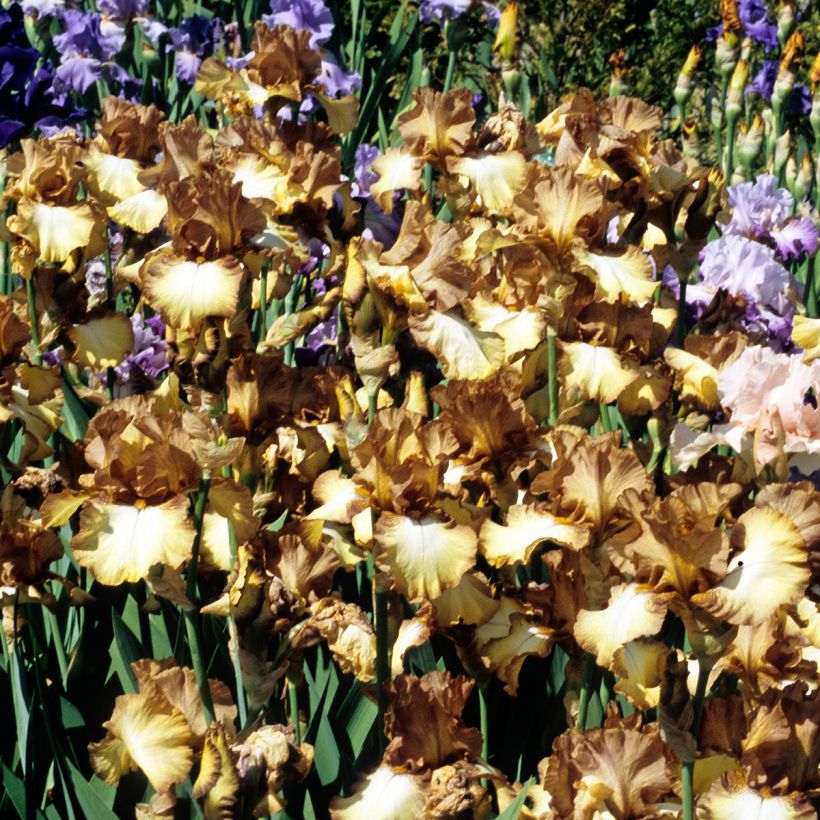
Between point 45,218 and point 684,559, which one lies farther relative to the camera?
point 45,218

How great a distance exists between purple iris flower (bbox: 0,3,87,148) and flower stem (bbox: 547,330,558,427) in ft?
6.10

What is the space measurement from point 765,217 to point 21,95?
6.92 ft

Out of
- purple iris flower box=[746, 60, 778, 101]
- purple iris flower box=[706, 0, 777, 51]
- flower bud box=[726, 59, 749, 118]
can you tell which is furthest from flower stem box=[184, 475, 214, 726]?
purple iris flower box=[706, 0, 777, 51]

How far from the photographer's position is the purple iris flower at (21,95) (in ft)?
9.88

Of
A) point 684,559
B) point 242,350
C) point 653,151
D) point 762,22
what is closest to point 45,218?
point 242,350

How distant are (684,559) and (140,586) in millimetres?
1217

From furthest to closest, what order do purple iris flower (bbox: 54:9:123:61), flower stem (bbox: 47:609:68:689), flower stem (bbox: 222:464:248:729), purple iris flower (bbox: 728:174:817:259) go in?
purple iris flower (bbox: 54:9:123:61) → purple iris flower (bbox: 728:174:817:259) → flower stem (bbox: 47:609:68:689) → flower stem (bbox: 222:464:248:729)

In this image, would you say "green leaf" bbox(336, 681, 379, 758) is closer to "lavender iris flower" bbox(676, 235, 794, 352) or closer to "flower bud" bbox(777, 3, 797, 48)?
"lavender iris flower" bbox(676, 235, 794, 352)

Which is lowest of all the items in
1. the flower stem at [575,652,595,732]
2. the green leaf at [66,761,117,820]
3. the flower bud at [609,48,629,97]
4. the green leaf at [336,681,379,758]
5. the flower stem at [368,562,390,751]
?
the green leaf at [336,681,379,758]

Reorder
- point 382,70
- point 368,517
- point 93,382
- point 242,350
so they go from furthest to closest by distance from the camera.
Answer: point 382,70
point 93,382
point 242,350
point 368,517

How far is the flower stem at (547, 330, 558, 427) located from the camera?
5.57 ft

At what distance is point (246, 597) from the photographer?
138cm

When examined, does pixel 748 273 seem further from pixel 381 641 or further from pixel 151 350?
pixel 381 641

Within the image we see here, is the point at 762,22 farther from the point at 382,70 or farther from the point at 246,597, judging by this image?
the point at 246,597
